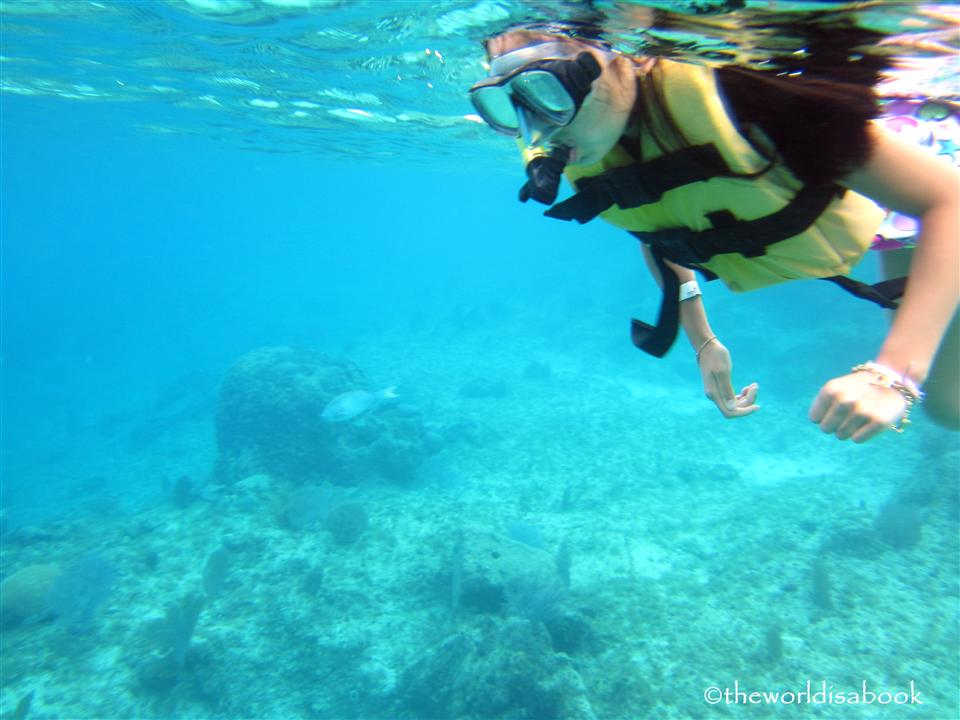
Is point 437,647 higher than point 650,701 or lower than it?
lower

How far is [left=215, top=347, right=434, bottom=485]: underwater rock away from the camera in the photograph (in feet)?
48.0

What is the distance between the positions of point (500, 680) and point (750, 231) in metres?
6.82

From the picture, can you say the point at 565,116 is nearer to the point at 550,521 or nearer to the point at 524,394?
the point at 550,521

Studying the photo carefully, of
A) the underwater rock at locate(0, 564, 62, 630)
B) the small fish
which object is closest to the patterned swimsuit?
the small fish

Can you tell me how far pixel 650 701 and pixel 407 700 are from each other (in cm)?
366

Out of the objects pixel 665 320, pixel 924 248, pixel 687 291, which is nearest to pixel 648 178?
pixel 924 248

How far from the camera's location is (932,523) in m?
9.07

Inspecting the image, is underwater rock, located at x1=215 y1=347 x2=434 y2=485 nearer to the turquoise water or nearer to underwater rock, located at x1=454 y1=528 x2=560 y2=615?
the turquoise water

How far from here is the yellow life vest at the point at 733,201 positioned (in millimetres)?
1601

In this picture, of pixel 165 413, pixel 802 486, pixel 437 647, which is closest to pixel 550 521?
pixel 437 647

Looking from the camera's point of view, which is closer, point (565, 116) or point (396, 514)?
point (565, 116)

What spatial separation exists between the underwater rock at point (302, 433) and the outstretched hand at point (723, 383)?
42.1ft

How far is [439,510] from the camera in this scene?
1247 centimetres

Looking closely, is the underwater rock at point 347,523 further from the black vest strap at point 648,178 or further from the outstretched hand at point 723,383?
the black vest strap at point 648,178
